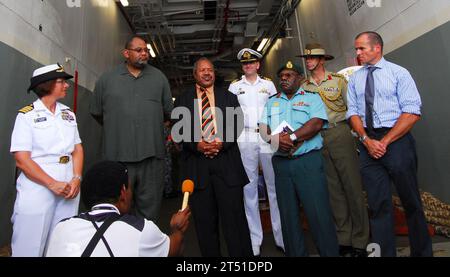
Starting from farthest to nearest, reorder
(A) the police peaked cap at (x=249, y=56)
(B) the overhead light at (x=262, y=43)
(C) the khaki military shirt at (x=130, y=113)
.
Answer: (B) the overhead light at (x=262, y=43), (A) the police peaked cap at (x=249, y=56), (C) the khaki military shirt at (x=130, y=113)

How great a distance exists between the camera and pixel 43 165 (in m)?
1.85

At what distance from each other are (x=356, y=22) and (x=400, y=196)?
2514 millimetres

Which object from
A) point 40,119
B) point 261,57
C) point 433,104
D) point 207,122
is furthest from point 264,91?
point 40,119

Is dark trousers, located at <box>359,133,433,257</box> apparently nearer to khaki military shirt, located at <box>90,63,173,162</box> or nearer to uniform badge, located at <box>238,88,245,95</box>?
uniform badge, located at <box>238,88,245,95</box>

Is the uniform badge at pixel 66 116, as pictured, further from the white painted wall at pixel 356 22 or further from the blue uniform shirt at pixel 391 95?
the white painted wall at pixel 356 22

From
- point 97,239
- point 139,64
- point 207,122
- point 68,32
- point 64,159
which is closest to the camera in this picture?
point 97,239


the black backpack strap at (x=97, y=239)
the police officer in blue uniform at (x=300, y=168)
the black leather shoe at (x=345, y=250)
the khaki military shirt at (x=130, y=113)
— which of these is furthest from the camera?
the black leather shoe at (x=345, y=250)

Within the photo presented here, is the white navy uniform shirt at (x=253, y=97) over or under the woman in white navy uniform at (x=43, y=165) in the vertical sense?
over

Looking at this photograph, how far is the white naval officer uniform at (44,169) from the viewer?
176cm

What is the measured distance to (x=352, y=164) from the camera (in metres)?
2.58

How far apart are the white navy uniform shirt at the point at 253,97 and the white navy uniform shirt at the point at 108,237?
1.73 meters

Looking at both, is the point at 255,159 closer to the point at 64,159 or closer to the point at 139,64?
the point at 139,64

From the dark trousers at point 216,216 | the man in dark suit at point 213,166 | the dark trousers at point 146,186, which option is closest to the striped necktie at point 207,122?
the man in dark suit at point 213,166

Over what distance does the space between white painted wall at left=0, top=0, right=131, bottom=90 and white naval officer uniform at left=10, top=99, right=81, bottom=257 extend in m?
0.79
